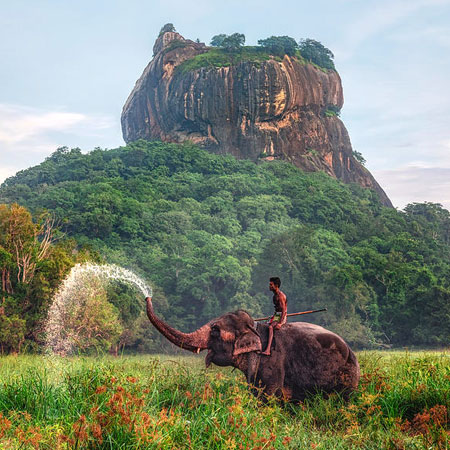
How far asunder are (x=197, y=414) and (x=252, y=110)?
80059mm

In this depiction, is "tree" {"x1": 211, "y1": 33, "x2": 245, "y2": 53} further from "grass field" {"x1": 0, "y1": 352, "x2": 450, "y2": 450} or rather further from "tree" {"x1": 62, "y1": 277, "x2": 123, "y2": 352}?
"grass field" {"x1": 0, "y1": 352, "x2": 450, "y2": 450}

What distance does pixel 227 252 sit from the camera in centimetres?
4638

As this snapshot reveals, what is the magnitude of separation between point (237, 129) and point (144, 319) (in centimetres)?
5495

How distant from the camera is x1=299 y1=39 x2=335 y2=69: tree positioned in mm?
97600

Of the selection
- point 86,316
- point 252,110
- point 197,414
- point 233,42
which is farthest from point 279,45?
point 197,414

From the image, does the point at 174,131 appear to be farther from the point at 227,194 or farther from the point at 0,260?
the point at 0,260

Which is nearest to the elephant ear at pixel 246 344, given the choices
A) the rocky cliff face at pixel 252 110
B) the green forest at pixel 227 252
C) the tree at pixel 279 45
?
the green forest at pixel 227 252

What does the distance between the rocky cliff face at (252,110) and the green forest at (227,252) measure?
40.1 ft

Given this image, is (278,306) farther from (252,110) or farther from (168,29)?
(168,29)

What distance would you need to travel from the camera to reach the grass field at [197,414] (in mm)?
4723

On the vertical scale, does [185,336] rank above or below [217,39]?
below

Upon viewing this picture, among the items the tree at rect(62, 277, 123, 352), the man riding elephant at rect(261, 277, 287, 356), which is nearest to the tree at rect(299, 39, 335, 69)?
the tree at rect(62, 277, 123, 352)

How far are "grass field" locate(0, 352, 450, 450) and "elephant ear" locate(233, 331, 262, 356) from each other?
46cm

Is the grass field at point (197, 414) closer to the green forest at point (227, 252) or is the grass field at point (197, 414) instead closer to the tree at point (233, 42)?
the green forest at point (227, 252)
